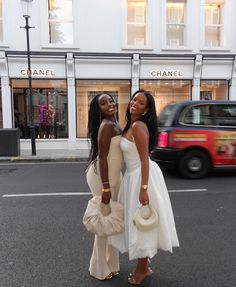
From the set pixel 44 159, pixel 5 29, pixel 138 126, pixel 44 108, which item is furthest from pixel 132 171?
pixel 5 29

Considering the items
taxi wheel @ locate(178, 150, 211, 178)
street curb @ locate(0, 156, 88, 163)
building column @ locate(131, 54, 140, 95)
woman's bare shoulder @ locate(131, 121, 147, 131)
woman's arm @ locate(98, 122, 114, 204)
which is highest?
building column @ locate(131, 54, 140, 95)

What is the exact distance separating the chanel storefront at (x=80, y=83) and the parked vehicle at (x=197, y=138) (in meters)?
7.00

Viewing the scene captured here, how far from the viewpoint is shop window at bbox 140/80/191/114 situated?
1584 cm

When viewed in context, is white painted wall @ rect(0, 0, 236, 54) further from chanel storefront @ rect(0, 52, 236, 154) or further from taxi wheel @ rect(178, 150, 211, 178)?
taxi wheel @ rect(178, 150, 211, 178)

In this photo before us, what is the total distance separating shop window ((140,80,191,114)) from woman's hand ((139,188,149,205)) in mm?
12925

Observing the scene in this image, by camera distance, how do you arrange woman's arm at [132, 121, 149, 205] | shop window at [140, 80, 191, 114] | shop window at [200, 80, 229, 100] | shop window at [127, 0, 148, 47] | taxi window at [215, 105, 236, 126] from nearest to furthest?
1. woman's arm at [132, 121, 149, 205]
2. taxi window at [215, 105, 236, 126]
3. shop window at [127, 0, 148, 47]
4. shop window at [140, 80, 191, 114]
5. shop window at [200, 80, 229, 100]

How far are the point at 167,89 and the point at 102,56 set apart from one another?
318 centimetres

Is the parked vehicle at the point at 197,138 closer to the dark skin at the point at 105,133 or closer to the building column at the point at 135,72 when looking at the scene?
the dark skin at the point at 105,133

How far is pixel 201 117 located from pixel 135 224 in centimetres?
587

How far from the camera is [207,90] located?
16.3 m

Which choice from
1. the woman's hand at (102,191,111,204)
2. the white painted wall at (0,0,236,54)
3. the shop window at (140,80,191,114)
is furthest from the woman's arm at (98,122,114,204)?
the shop window at (140,80,191,114)

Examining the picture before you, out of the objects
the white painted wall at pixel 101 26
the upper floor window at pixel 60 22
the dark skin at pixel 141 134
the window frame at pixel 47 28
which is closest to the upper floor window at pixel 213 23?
the white painted wall at pixel 101 26

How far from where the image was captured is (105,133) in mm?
3195

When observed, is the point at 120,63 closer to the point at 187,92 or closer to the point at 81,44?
the point at 81,44
